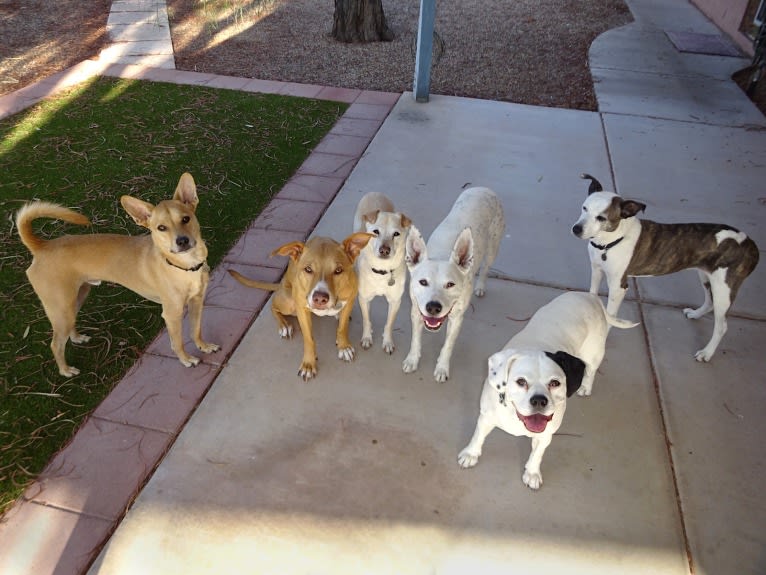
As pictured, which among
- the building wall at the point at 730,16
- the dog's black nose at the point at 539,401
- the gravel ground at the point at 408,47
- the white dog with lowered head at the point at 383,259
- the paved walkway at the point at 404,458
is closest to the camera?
the dog's black nose at the point at 539,401

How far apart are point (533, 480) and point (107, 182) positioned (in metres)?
5.70

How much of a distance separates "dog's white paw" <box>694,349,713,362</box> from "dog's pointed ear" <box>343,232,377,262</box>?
2.87 m

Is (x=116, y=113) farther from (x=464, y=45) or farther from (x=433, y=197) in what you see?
(x=464, y=45)

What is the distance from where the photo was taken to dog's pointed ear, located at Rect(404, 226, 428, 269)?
333 cm

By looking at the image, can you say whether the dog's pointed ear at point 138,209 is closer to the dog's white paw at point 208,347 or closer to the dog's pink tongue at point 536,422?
the dog's white paw at point 208,347

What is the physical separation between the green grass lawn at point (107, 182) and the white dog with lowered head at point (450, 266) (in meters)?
2.30

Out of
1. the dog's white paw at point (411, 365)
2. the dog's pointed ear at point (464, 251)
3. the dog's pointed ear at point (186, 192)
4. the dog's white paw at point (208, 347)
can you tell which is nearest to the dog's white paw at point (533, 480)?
the dog's white paw at point (411, 365)

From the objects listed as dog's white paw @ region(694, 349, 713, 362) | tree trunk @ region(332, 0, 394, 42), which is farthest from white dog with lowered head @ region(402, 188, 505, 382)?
tree trunk @ region(332, 0, 394, 42)

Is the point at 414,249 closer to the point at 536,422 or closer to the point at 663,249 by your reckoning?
the point at 536,422

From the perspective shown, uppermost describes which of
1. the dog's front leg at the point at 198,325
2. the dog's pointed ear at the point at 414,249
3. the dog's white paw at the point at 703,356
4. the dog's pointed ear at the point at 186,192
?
the dog's pointed ear at the point at 186,192

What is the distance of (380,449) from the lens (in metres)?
3.45

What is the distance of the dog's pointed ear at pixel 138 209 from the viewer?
10.5ft

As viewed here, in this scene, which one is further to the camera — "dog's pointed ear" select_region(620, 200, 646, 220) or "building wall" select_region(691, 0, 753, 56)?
"building wall" select_region(691, 0, 753, 56)

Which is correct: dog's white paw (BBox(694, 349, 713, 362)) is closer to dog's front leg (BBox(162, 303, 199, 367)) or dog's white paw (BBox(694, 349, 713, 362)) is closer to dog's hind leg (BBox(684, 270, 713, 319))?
dog's hind leg (BBox(684, 270, 713, 319))
